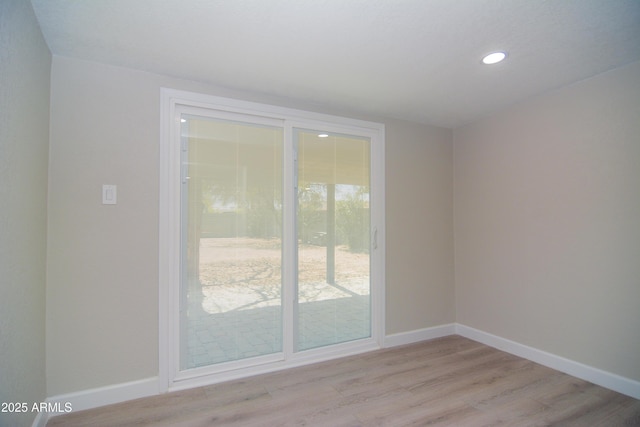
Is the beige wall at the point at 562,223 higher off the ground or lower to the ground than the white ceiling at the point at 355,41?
lower

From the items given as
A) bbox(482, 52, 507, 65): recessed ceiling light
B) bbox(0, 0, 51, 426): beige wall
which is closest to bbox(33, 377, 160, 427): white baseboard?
bbox(0, 0, 51, 426): beige wall

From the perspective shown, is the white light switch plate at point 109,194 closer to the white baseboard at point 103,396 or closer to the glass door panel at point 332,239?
the white baseboard at point 103,396

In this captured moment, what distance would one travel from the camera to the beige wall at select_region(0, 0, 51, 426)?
4.58 feet

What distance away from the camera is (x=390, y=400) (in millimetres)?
2307

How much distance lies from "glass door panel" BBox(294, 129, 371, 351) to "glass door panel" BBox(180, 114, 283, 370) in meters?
0.26

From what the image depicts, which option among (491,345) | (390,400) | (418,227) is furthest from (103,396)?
(491,345)

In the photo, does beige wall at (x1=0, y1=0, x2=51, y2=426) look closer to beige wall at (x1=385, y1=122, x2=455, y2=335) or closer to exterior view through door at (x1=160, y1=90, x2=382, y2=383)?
exterior view through door at (x1=160, y1=90, x2=382, y2=383)

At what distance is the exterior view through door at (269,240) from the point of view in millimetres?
2555

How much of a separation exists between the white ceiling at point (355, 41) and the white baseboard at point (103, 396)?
2.35m

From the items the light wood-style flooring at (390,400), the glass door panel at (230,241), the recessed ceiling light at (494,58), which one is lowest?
the light wood-style flooring at (390,400)

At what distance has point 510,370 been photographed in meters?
2.77

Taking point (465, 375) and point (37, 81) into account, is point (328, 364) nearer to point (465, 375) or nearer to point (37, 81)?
point (465, 375)

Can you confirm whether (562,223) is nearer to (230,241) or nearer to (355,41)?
(355,41)

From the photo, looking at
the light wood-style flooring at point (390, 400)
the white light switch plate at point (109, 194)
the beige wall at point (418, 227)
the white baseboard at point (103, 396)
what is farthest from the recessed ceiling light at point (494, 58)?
the white baseboard at point (103, 396)
